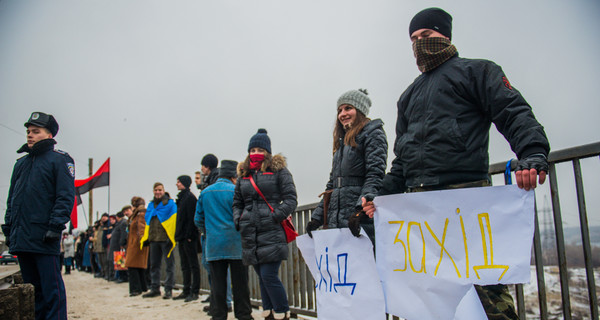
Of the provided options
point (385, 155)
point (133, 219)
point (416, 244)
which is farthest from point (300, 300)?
point (133, 219)

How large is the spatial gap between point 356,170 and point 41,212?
304 cm

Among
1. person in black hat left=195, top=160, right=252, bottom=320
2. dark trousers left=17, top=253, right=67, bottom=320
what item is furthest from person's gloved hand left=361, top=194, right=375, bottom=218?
dark trousers left=17, top=253, right=67, bottom=320

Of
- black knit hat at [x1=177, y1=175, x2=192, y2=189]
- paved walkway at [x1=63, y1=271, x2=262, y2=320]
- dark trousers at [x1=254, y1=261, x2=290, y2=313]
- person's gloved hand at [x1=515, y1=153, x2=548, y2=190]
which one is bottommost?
paved walkway at [x1=63, y1=271, x2=262, y2=320]

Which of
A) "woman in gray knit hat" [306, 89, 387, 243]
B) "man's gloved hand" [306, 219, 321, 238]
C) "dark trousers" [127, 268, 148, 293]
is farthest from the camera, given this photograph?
"dark trousers" [127, 268, 148, 293]

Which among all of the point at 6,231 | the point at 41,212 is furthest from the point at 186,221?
the point at 41,212

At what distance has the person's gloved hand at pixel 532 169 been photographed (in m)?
1.79

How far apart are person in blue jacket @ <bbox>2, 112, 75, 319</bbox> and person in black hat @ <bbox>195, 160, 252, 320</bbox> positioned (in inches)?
59.2

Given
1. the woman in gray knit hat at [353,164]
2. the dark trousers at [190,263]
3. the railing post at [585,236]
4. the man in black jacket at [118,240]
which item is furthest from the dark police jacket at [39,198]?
the man in black jacket at [118,240]

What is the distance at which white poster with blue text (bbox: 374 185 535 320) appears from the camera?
77.1 inches

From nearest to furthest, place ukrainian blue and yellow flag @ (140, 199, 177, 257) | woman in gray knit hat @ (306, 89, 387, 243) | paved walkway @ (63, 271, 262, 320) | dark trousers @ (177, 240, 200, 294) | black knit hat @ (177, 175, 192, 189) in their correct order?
woman in gray knit hat @ (306, 89, 387, 243) < paved walkway @ (63, 271, 262, 320) < dark trousers @ (177, 240, 200, 294) < black knit hat @ (177, 175, 192, 189) < ukrainian blue and yellow flag @ (140, 199, 177, 257)

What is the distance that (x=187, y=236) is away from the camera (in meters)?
7.00

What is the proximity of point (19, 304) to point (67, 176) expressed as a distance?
1250 millimetres

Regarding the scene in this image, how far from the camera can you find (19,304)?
3.60 metres

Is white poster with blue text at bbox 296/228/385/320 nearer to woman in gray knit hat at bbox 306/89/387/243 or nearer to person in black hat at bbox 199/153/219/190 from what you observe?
woman in gray knit hat at bbox 306/89/387/243
